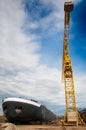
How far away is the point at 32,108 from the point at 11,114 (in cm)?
392

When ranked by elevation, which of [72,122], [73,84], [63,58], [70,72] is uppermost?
[63,58]

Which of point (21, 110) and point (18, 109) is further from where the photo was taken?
point (18, 109)

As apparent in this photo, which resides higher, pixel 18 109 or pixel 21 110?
pixel 18 109

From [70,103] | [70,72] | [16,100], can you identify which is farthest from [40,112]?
[70,72]

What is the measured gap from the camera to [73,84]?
41.2 m

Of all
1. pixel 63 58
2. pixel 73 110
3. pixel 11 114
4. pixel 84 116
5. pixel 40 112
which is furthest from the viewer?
pixel 84 116

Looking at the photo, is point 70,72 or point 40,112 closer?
point 40,112

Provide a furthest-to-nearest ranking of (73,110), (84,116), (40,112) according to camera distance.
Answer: (84,116) < (73,110) < (40,112)

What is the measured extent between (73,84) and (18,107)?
13559 millimetres

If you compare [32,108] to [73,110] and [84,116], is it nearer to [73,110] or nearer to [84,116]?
[73,110]

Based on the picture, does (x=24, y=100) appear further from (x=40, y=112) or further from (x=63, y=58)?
(x=63, y=58)

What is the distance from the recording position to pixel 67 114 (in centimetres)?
3853

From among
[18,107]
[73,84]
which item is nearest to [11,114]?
[18,107]

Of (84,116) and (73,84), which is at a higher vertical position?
(73,84)
